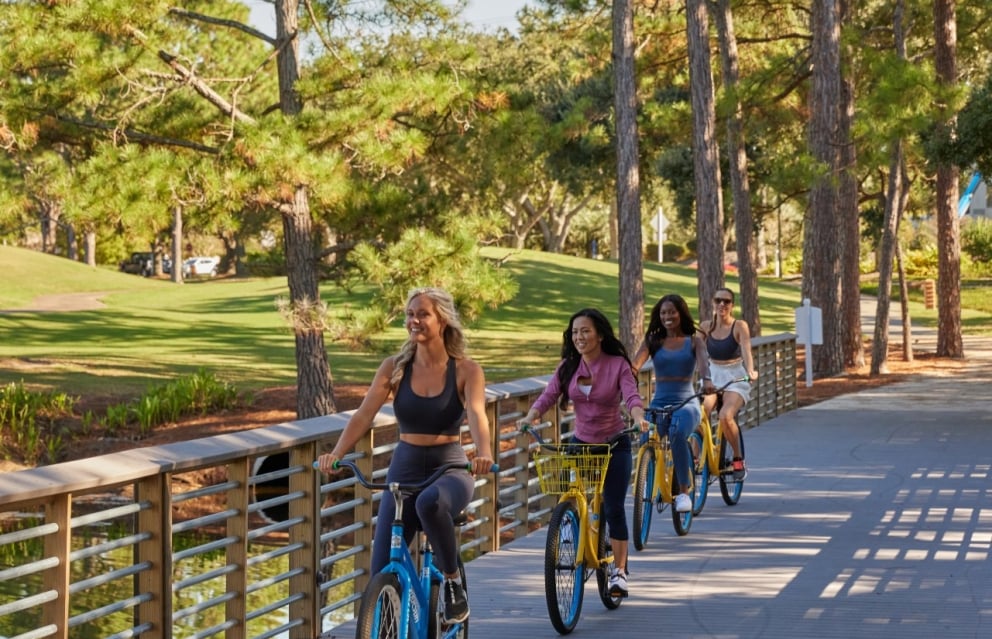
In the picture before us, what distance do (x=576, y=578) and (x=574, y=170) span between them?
131 feet

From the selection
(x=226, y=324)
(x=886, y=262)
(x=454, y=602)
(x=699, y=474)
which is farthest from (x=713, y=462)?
(x=226, y=324)

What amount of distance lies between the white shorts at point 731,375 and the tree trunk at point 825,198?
1362cm

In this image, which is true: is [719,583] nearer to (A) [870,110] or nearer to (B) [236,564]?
(B) [236,564]

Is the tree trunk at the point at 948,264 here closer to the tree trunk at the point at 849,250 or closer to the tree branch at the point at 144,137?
the tree trunk at the point at 849,250

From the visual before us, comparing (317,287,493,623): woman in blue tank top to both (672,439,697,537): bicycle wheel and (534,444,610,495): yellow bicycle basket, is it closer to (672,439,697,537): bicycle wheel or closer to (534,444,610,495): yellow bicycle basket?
(534,444,610,495): yellow bicycle basket

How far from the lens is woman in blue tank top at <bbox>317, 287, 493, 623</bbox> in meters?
6.68

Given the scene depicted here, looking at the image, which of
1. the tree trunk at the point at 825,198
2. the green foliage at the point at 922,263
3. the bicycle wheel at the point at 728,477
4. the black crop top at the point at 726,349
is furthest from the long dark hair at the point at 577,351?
the green foliage at the point at 922,263

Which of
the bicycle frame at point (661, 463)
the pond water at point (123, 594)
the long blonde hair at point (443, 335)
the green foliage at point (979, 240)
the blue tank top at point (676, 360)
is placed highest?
the green foliage at point (979, 240)

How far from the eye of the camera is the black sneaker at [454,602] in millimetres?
6840

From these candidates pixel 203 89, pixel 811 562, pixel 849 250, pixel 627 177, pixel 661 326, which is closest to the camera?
pixel 811 562

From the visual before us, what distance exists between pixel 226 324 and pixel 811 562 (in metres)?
39.5

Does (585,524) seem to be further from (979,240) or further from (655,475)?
(979,240)

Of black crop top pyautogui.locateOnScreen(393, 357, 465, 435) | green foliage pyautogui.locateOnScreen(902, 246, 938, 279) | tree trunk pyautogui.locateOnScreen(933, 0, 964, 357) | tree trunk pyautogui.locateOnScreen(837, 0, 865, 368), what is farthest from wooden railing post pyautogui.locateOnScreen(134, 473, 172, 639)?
green foliage pyautogui.locateOnScreen(902, 246, 938, 279)

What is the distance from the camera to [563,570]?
27.3 feet
